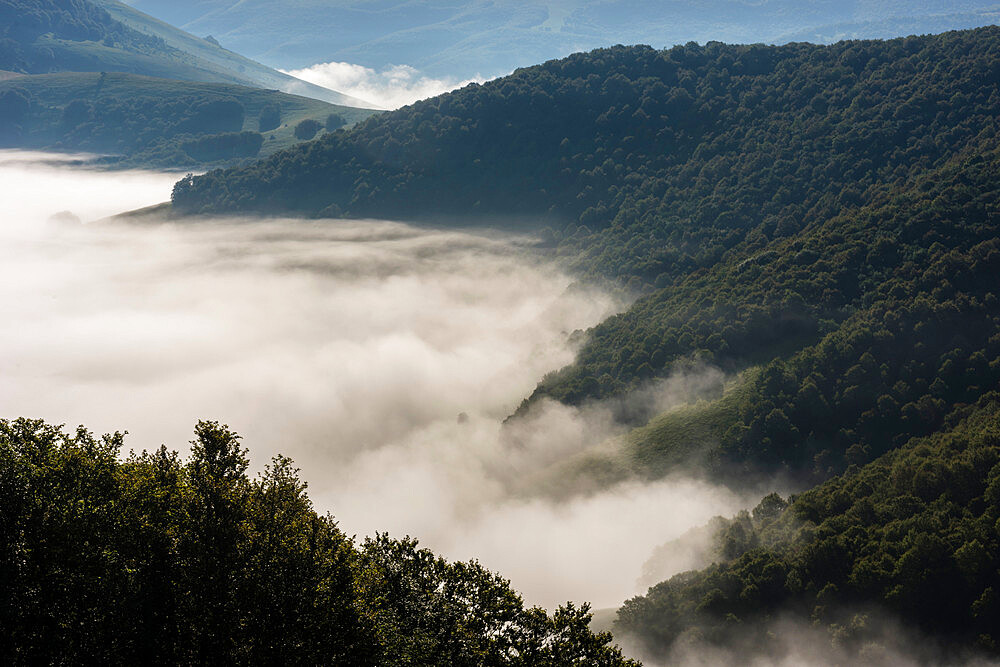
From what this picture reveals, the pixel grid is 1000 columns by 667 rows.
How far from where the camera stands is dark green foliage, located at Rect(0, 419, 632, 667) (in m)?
27.5

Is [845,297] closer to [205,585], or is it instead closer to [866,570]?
[866,570]

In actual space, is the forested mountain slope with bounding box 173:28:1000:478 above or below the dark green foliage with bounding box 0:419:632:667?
above

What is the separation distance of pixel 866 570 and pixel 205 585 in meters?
63.4

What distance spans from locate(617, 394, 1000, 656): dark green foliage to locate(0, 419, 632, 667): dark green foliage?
136ft

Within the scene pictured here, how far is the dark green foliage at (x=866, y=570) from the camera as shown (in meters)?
65.2

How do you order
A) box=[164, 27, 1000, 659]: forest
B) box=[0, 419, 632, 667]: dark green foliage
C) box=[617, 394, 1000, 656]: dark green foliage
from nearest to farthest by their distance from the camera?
box=[0, 419, 632, 667]: dark green foliage < box=[617, 394, 1000, 656]: dark green foliage < box=[164, 27, 1000, 659]: forest

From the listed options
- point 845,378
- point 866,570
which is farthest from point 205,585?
point 845,378

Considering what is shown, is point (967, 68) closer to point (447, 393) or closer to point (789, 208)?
point (789, 208)

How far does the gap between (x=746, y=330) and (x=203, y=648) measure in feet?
408

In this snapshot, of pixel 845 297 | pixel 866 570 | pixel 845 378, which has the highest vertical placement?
pixel 845 297

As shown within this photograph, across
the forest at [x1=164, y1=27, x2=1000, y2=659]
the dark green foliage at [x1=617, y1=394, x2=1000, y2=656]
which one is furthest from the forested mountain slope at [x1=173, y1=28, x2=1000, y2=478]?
the dark green foliage at [x1=617, y1=394, x2=1000, y2=656]

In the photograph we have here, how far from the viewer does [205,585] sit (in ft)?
96.8

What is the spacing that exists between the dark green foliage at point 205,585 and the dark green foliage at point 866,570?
4135cm

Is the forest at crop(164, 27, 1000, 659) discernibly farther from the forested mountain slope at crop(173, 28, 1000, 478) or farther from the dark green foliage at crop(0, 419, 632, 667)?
the dark green foliage at crop(0, 419, 632, 667)
